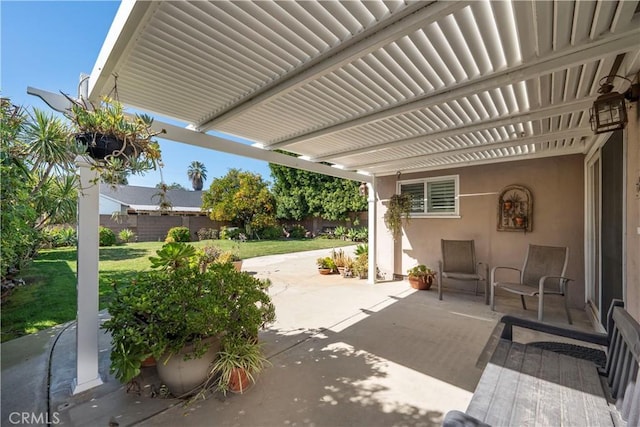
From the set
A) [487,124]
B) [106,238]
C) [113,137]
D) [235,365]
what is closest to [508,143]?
[487,124]

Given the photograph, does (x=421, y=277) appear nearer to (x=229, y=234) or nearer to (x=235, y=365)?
(x=235, y=365)

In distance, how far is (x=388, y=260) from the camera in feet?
22.8

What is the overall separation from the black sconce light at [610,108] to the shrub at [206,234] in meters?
16.4

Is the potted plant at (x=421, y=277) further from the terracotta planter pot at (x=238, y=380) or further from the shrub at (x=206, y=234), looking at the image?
the shrub at (x=206, y=234)

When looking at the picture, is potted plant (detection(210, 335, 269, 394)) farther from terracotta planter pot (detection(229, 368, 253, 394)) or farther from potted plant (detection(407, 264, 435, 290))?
potted plant (detection(407, 264, 435, 290))

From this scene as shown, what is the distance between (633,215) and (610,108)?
916mm

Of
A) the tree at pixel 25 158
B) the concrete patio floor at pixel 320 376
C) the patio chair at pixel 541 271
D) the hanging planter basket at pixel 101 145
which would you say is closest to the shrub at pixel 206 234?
the concrete patio floor at pixel 320 376

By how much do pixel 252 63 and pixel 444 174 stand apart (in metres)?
5.20

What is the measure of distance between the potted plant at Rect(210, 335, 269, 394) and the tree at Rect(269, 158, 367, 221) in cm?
1419

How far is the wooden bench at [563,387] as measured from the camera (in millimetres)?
1421

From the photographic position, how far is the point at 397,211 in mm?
6316

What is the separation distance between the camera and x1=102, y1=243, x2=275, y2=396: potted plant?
2230 millimetres

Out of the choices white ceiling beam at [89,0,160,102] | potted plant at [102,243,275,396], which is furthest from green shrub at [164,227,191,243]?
white ceiling beam at [89,0,160,102]

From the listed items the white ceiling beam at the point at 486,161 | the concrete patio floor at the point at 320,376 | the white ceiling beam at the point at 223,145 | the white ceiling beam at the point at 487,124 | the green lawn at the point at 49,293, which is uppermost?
the white ceiling beam at the point at 487,124
